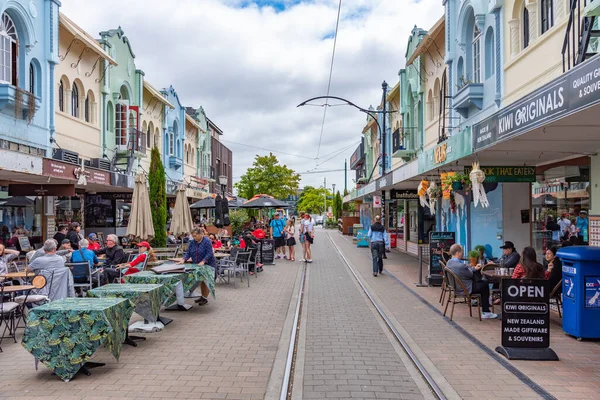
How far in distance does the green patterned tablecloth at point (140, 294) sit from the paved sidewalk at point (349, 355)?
227 centimetres

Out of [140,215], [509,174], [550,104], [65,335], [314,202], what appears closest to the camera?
[65,335]

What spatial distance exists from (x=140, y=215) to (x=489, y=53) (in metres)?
10.7

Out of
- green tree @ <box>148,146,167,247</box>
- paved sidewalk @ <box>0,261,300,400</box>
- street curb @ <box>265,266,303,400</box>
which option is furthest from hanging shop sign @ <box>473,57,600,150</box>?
green tree @ <box>148,146,167,247</box>

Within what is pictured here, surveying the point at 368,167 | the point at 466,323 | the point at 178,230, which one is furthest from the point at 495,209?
the point at 368,167

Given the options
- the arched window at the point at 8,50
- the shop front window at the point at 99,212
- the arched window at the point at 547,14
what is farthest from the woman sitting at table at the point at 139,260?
the shop front window at the point at 99,212

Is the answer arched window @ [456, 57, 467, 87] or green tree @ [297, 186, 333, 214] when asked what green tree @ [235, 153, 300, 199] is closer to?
arched window @ [456, 57, 467, 87]

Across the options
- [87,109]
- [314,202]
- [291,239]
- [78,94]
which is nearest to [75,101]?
[78,94]

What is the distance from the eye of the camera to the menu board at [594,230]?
9742mm

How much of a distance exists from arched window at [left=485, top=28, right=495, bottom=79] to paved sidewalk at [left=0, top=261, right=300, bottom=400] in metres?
9.63

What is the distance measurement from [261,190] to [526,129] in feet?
165

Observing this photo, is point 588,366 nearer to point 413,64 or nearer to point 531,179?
point 531,179

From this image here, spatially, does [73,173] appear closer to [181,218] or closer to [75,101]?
[181,218]

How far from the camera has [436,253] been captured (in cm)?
1315

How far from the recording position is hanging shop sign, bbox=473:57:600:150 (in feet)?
18.5
